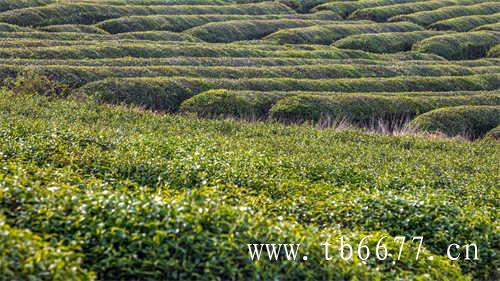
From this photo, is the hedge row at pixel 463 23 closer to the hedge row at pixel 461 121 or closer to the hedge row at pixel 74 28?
the hedge row at pixel 461 121

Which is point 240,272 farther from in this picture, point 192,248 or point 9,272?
point 9,272

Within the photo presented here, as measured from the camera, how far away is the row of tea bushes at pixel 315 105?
33125mm

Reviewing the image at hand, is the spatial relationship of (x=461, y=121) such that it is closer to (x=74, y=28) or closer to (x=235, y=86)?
(x=235, y=86)

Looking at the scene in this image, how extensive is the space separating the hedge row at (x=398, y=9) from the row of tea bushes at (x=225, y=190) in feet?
170

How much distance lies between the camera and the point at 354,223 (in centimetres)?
1474

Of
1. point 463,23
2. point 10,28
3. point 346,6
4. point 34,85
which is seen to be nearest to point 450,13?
point 463,23

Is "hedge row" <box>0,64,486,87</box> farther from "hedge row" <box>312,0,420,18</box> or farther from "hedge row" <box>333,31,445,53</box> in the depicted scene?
"hedge row" <box>312,0,420,18</box>

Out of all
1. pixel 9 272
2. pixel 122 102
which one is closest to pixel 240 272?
pixel 9 272

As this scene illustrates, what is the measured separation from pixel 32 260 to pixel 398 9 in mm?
78734

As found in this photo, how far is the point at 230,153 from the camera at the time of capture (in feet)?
64.7

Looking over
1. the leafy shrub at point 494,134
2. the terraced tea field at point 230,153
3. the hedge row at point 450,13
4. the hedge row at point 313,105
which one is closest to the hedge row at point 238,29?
the terraced tea field at point 230,153

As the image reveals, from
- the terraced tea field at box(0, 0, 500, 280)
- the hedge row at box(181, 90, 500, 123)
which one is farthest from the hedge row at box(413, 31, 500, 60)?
the hedge row at box(181, 90, 500, 123)

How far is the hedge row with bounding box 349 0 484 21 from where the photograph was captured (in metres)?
78.0

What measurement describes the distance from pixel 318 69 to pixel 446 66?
44.2 ft
